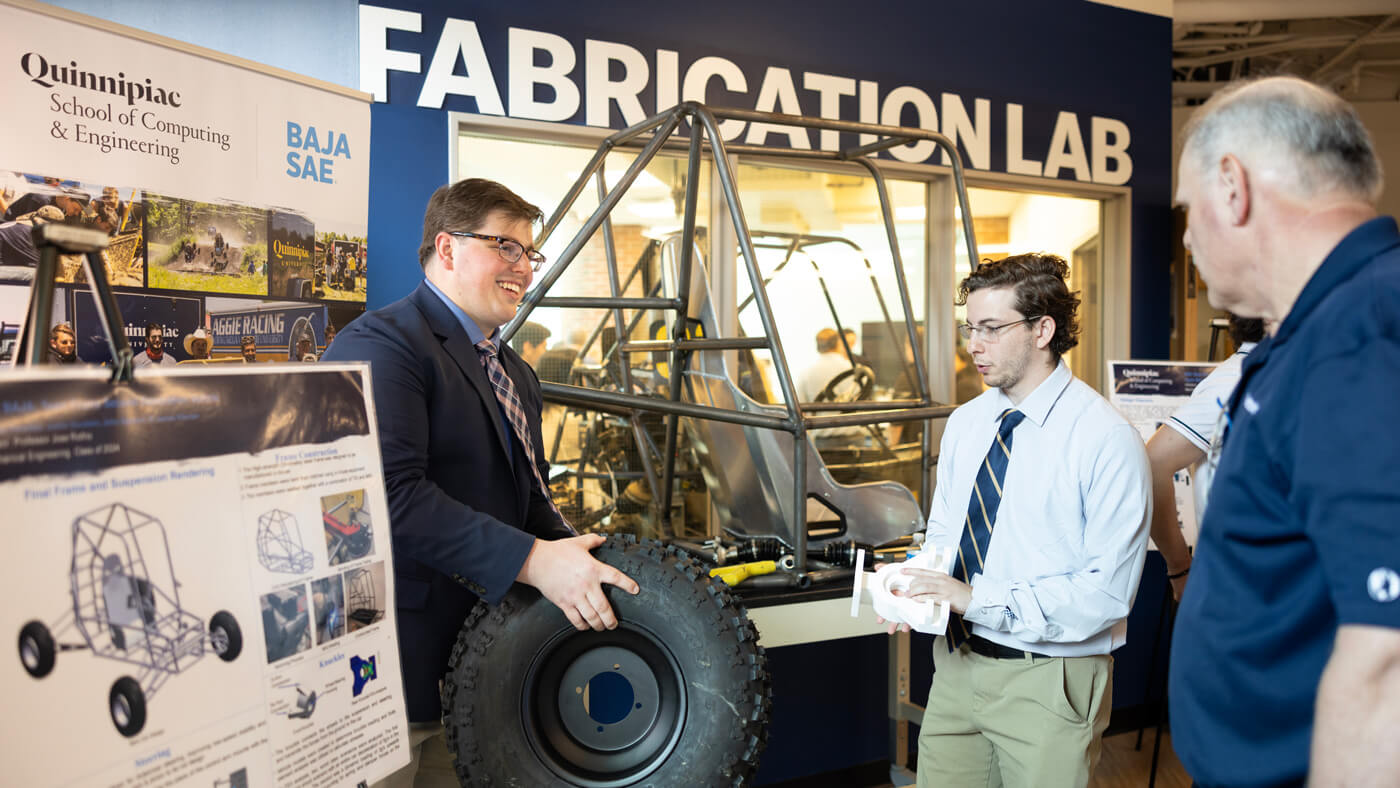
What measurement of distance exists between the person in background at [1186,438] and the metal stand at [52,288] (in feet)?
6.41

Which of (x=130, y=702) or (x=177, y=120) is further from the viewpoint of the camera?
(x=177, y=120)

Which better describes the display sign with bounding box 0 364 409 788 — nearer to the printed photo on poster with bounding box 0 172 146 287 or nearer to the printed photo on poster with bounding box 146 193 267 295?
the printed photo on poster with bounding box 0 172 146 287

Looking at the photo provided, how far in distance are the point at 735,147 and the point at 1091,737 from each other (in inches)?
91.4

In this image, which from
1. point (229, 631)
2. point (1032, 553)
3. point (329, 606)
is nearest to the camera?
point (229, 631)

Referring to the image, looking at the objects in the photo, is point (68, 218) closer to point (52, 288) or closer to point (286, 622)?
point (52, 288)

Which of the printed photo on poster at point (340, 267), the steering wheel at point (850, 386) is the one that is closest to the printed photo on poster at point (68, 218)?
the printed photo on poster at point (340, 267)

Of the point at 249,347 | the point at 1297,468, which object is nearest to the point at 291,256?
the point at 249,347

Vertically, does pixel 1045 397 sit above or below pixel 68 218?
below

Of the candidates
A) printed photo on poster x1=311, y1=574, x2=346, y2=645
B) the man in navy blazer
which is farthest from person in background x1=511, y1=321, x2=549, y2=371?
printed photo on poster x1=311, y1=574, x2=346, y2=645

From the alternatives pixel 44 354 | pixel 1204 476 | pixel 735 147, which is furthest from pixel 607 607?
pixel 735 147

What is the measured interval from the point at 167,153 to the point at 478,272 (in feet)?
2.92

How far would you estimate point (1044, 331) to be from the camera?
1.90 metres

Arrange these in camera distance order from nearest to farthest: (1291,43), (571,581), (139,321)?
(571,581)
(139,321)
(1291,43)

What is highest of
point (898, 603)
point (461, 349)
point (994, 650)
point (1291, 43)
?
point (1291, 43)
